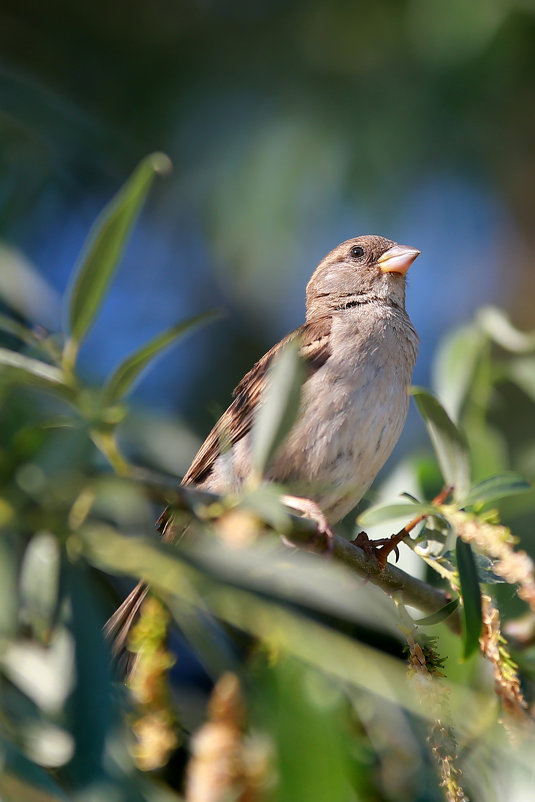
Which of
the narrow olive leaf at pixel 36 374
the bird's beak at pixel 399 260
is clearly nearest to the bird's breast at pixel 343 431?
the bird's beak at pixel 399 260

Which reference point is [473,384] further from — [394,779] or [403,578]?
[394,779]

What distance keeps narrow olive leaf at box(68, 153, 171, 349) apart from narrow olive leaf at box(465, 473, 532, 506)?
2.71 ft

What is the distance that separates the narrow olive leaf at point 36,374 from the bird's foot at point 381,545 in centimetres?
94

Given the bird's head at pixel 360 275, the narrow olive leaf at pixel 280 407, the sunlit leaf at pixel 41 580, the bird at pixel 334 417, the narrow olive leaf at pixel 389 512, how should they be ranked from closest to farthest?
the sunlit leaf at pixel 41 580, the narrow olive leaf at pixel 280 407, the narrow olive leaf at pixel 389 512, the bird at pixel 334 417, the bird's head at pixel 360 275

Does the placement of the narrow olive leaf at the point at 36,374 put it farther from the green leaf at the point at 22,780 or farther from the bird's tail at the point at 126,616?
the bird's tail at the point at 126,616

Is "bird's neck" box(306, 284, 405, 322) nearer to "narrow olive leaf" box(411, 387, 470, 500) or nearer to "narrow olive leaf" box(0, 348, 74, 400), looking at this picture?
"narrow olive leaf" box(411, 387, 470, 500)

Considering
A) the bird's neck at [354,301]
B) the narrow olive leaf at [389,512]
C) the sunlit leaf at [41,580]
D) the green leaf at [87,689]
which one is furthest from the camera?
the bird's neck at [354,301]

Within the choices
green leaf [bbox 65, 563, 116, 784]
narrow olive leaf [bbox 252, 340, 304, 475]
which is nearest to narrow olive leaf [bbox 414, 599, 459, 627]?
narrow olive leaf [bbox 252, 340, 304, 475]

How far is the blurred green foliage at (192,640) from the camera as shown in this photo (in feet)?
4.13

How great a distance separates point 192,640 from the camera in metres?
1.55

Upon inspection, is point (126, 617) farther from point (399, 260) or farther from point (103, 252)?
point (399, 260)

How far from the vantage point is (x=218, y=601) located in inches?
59.1

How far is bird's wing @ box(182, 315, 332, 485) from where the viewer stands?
2971 mm

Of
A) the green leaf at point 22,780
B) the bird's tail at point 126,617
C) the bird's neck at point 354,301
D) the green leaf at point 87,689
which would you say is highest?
the bird's neck at point 354,301
